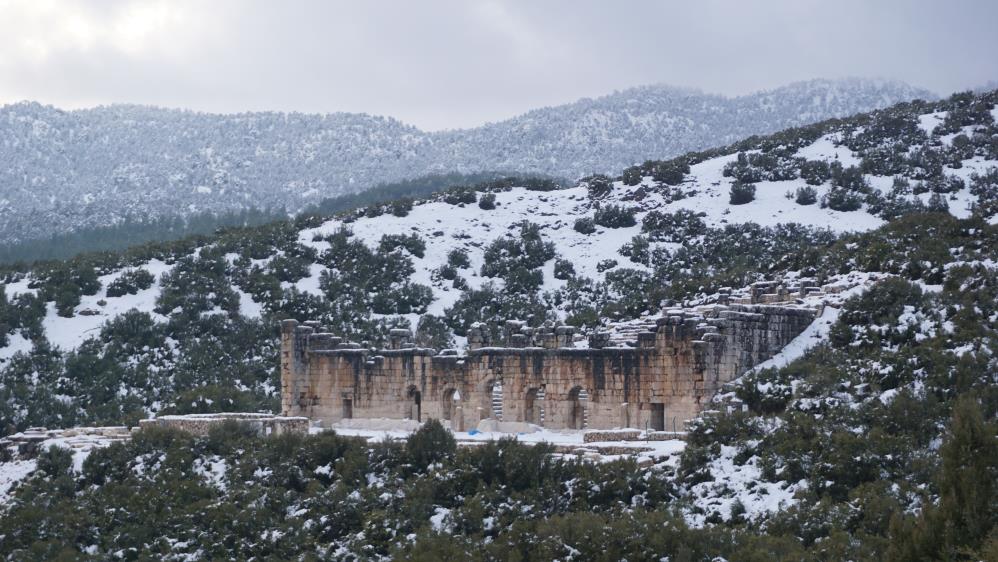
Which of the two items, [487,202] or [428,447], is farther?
[487,202]

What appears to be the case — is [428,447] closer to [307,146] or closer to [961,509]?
[961,509]

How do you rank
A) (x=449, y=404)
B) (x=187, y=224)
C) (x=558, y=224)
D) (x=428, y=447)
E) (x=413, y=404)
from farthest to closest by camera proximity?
(x=187, y=224), (x=558, y=224), (x=413, y=404), (x=449, y=404), (x=428, y=447)

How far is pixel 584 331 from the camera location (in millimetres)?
47125

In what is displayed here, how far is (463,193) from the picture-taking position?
76.9 m

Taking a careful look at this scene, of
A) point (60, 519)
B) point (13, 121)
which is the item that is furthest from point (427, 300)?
point (13, 121)

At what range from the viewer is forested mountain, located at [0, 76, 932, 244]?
390ft

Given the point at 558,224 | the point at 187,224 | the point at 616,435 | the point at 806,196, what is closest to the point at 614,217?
the point at 558,224

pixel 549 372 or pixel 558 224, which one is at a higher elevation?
pixel 558 224

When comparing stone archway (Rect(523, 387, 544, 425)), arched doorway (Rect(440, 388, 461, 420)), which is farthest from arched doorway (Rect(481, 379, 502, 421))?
arched doorway (Rect(440, 388, 461, 420))

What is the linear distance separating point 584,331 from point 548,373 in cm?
1091

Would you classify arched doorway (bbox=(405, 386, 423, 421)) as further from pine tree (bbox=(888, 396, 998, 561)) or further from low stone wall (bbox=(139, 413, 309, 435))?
pine tree (bbox=(888, 396, 998, 561))

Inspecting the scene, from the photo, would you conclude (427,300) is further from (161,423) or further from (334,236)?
(161,423)

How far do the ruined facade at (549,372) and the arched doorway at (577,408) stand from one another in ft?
0.07

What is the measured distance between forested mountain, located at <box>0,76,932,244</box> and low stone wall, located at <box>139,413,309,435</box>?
70.7 metres
